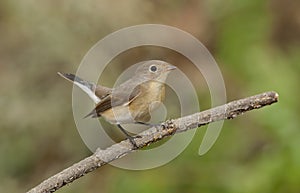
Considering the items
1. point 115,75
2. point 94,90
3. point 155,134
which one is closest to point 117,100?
point 94,90

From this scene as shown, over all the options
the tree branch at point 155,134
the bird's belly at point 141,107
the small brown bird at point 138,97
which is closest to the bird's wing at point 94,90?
the small brown bird at point 138,97

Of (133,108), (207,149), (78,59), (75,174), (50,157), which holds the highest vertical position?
(78,59)

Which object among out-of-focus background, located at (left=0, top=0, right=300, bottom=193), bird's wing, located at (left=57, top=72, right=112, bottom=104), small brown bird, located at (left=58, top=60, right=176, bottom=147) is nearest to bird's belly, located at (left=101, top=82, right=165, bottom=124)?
small brown bird, located at (left=58, top=60, right=176, bottom=147)

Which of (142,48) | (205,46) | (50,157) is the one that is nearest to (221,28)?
(205,46)

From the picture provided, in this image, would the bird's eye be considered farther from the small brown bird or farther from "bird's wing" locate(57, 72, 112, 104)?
"bird's wing" locate(57, 72, 112, 104)

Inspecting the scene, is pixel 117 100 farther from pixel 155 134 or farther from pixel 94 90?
pixel 155 134

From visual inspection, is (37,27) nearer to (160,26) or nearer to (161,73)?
(160,26)

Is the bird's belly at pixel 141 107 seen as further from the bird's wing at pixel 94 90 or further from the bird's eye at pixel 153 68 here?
the bird's wing at pixel 94 90
